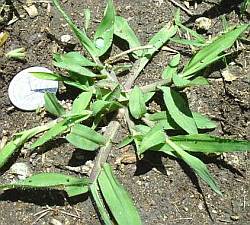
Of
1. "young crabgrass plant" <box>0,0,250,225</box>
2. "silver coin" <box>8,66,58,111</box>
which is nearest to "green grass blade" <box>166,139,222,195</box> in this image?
"young crabgrass plant" <box>0,0,250,225</box>

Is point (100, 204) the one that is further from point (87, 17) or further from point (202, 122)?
point (87, 17)

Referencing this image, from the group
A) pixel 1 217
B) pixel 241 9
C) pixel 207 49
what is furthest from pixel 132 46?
pixel 1 217

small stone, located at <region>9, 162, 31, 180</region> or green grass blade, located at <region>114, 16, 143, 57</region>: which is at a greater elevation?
green grass blade, located at <region>114, 16, 143, 57</region>

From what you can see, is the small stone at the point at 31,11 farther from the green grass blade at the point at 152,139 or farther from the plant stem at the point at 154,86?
the green grass blade at the point at 152,139

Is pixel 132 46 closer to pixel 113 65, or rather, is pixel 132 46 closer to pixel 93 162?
pixel 113 65

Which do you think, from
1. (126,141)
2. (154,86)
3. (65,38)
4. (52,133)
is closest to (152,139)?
(126,141)

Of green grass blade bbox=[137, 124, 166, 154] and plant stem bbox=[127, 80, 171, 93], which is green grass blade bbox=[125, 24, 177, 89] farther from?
green grass blade bbox=[137, 124, 166, 154]
